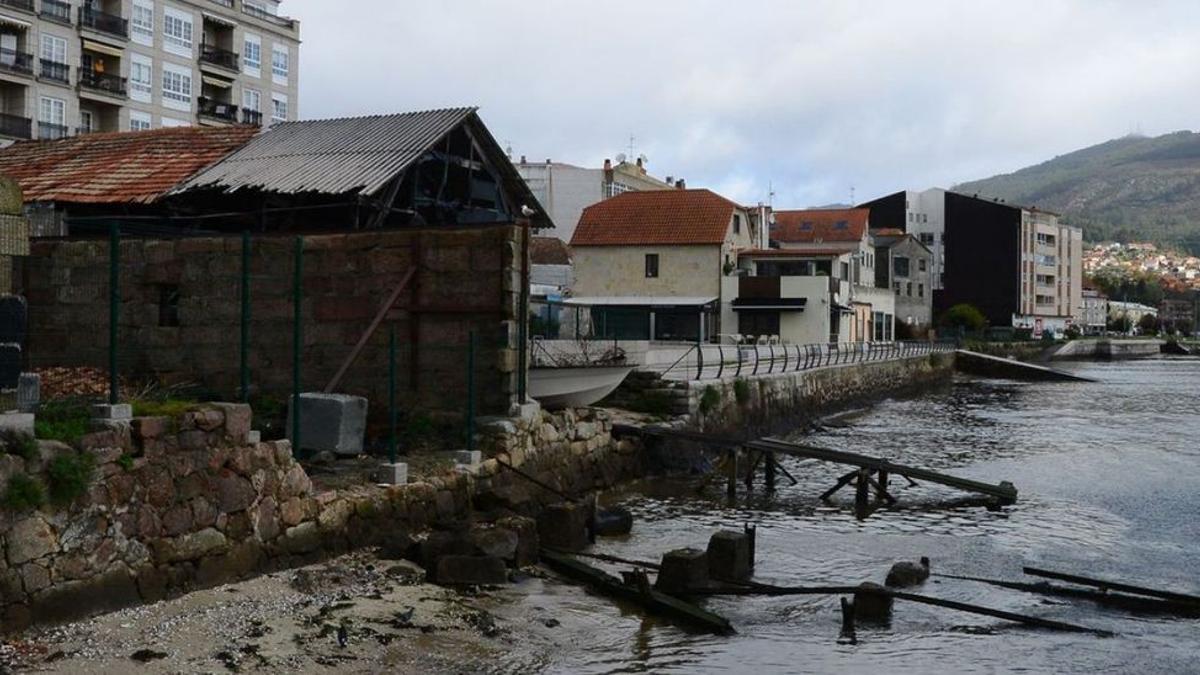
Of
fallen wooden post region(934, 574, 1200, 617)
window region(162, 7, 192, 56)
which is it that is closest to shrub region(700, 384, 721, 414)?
fallen wooden post region(934, 574, 1200, 617)

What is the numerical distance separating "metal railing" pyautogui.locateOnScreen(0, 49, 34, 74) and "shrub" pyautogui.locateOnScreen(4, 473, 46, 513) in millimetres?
49663

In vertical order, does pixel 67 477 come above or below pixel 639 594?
above

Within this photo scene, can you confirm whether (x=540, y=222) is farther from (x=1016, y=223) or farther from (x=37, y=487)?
(x=1016, y=223)

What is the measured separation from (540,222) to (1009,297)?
90.3 meters

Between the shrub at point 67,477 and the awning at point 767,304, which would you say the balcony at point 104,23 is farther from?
the shrub at point 67,477

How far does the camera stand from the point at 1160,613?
13.0m

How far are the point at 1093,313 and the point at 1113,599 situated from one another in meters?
144

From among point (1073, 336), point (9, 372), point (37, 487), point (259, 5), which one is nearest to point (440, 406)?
point (9, 372)

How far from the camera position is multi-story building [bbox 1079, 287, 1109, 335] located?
141 meters

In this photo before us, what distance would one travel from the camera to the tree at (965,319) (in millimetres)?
99750

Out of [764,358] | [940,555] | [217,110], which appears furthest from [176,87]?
[940,555]

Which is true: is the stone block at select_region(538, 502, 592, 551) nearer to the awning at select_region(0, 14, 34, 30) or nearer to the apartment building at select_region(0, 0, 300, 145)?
the apartment building at select_region(0, 0, 300, 145)

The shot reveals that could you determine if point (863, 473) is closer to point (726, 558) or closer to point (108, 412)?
point (726, 558)

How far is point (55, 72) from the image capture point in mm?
55250
